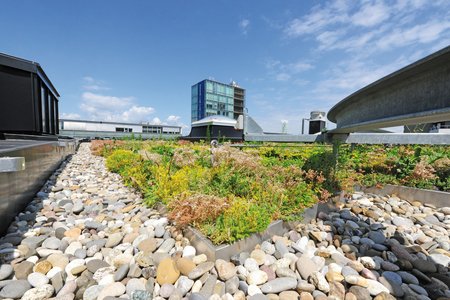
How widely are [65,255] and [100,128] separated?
1445 inches

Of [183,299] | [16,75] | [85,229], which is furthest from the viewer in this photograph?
[16,75]

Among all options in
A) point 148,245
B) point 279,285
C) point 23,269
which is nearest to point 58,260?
point 23,269

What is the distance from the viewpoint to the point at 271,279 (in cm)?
199

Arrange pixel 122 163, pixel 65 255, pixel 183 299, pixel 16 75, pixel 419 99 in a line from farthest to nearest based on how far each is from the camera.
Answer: pixel 16 75, pixel 122 163, pixel 419 99, pixel 65 255, pixel 183 299

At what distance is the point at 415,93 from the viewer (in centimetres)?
311

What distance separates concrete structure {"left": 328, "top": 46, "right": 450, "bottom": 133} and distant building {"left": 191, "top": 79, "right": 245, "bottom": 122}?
4690cm

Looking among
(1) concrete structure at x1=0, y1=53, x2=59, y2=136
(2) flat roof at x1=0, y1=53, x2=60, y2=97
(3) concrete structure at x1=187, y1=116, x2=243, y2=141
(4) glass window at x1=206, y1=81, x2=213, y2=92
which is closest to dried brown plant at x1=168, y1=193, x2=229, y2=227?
(1) concrete structure at x1=0, y1=53, x2=59, y2=136

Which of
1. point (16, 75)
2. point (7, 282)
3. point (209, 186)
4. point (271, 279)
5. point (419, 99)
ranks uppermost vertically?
point (16, 75)

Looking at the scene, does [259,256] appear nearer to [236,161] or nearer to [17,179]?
[236,161]

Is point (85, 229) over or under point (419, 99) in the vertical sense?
under

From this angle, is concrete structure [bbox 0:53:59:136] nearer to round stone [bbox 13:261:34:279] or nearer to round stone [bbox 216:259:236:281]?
round stone [bbox 13:261:34:279]

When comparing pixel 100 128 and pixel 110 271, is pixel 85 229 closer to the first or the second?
pixel 110 271

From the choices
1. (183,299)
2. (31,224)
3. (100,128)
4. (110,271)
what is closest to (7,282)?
(110,271)

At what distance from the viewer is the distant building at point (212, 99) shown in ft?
165
